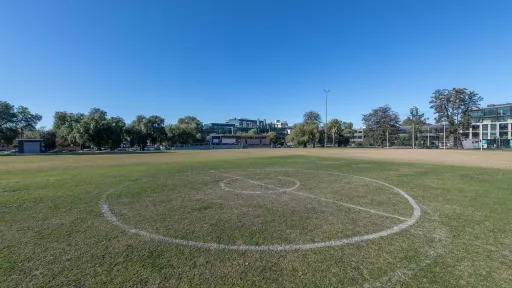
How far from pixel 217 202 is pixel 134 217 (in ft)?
7.82

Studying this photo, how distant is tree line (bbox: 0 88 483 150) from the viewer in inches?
2012

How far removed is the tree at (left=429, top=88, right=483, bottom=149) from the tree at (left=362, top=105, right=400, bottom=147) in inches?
851

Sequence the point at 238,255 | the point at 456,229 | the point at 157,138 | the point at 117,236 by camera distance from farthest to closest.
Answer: the point at 157,138 → the point at 456,229 → the point at 117,236 → the point at 238,255

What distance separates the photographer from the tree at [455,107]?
6906cm

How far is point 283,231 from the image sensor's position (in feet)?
15.0

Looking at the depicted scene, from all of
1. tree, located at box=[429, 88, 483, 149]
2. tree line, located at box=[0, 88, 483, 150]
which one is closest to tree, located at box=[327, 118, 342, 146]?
tree line, located at box=[0, 88, 483, 150]

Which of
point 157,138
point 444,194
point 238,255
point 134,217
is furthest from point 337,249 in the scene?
point 157,138

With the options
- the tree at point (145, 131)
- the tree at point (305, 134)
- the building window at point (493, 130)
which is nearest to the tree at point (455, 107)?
the building window at point (493, 130)

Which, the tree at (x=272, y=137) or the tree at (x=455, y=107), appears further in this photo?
the tree at (x=272, y=137)

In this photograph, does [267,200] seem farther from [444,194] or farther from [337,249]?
[444,194]

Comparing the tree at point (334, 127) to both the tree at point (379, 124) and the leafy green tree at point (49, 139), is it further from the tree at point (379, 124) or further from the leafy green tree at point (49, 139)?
the leafy green tree at point (49, 139)

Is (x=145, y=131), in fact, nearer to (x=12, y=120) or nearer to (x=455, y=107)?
(x=12, y=120)

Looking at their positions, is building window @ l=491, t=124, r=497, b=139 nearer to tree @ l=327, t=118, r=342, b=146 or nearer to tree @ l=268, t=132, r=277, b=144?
tree @ l=327, t=118, r=342, b=146

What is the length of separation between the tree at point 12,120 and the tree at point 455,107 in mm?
121805
